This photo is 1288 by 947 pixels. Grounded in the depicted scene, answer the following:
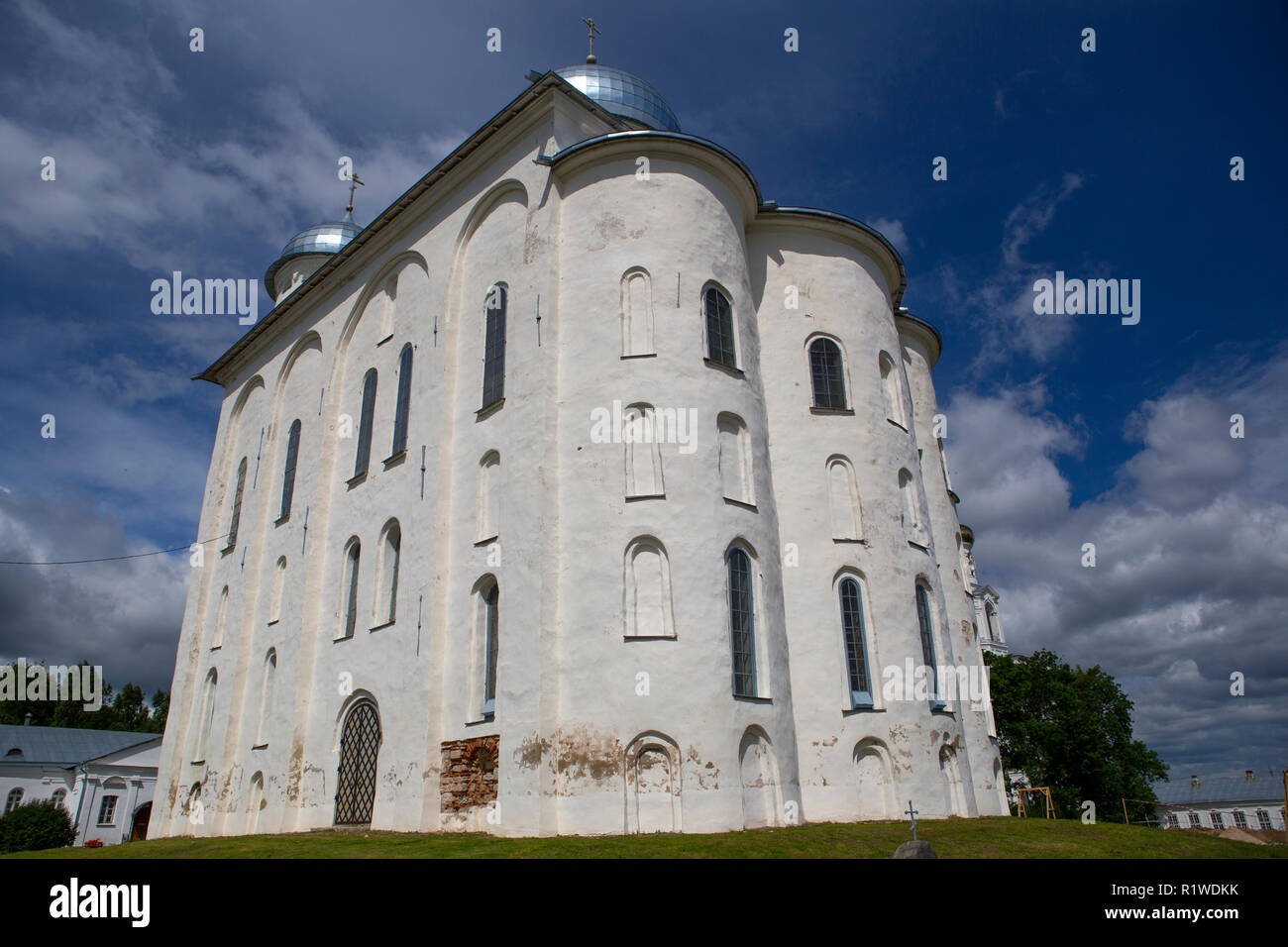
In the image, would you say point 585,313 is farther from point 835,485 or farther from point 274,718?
point 274,718

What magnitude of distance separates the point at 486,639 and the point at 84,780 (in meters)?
40.8

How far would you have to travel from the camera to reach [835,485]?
18.8 metres

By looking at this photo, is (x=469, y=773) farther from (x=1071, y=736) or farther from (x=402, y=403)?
(x=1071, y=736)

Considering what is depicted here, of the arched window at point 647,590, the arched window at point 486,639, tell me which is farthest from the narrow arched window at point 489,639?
the arched window at point 647,590

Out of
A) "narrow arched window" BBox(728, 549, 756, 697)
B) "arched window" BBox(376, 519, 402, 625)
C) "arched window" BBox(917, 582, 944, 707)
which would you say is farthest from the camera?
"arched window" BBox(376, 519, 402, 625)

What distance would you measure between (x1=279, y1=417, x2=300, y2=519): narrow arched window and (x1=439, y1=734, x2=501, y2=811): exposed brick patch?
1171 cm

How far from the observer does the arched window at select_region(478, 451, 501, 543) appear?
17.3m

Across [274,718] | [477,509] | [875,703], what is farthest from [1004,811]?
[274,718]

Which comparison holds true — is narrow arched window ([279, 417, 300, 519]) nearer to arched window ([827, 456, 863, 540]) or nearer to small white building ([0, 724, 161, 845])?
arched window ([827, 456, 863, 540])

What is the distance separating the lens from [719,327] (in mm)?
17641

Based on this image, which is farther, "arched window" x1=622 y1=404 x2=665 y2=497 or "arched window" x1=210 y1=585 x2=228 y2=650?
"arched window" x1=210 y1=585 x2=228 y2=650

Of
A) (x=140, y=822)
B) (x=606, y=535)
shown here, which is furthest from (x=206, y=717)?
(x=140, y=822)

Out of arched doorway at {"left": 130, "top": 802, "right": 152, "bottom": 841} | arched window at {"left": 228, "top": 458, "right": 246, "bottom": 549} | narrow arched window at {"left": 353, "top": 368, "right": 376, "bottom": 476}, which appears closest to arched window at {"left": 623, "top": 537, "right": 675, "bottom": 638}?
narrow arched window at {"left": 353, "top": 368, "right": 376, "bottom": 476}

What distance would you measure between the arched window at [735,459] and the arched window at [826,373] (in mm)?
3220
